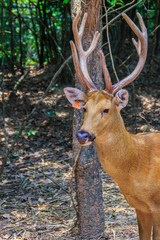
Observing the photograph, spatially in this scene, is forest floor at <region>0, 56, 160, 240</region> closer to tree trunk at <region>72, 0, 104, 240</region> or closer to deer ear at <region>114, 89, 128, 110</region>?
tree trunk at <region>72, 0, 104, 240</region>

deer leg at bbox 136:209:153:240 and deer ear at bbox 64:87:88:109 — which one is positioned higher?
deer ear at bbox 64:87:88:109

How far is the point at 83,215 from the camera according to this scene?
12.7 feet

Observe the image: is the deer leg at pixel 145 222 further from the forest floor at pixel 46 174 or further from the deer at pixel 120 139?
the forest floor at pixel 46 174

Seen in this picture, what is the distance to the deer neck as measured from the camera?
10.3ft

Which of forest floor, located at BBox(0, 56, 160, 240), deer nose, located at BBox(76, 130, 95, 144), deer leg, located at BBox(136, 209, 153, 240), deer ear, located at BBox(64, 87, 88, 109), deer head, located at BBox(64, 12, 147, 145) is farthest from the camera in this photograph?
forest floor, located at BBox(0, 56, 160, 240)

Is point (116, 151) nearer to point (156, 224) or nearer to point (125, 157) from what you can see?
point (125, 157)

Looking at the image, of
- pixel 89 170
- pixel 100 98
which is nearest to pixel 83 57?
pixel 100 98

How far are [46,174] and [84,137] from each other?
3.10m

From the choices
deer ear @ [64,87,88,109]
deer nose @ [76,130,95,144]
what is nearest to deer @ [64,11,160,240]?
deer ear @ [64,87,88,109]

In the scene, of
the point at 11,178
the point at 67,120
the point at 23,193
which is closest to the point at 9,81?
the point at 67,120

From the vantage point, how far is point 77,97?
3252mm

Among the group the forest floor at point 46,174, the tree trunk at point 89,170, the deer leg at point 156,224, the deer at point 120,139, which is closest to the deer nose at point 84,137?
the deer at point 120,139

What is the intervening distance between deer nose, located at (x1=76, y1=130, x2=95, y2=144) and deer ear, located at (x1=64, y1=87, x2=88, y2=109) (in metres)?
0.49

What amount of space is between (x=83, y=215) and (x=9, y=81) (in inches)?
244
